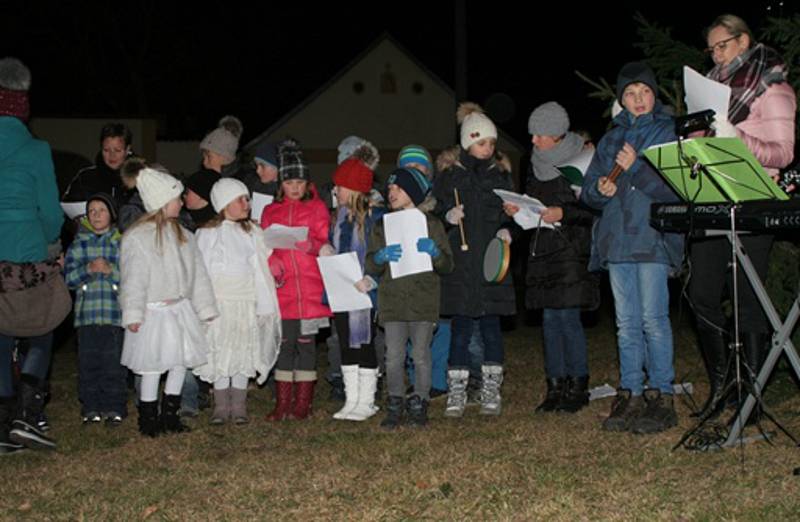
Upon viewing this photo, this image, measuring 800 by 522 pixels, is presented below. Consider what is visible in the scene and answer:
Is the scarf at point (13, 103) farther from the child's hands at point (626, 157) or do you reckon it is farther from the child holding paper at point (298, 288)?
the child's hands at point (626, 157)

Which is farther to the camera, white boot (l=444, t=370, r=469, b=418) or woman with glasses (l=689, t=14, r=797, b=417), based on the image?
white boot (l=444, t=370, r=469, b=418)

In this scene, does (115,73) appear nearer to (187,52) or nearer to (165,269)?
(187,52)

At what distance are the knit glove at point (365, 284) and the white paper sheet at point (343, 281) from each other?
0.05m

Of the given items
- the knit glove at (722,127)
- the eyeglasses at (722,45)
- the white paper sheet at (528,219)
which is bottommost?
the white paper sheet at (528,219)

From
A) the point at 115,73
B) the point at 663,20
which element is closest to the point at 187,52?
the point at 115,73

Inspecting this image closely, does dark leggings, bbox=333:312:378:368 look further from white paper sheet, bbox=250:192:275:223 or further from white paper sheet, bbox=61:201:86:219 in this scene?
white paper sheet, bbox=61:201:86:219

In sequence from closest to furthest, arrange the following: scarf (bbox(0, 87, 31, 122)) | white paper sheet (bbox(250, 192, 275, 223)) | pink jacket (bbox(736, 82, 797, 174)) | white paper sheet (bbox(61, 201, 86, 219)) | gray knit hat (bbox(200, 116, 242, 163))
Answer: pink jacket (bbox(736, 82, 797, 174)) < scarf (bbox(0, 87, 31, 122)) < white paper sheet (bbox(61, 201, 86, 219)) < white paper sheet (bbox(250, 192, 275, 223)) < gray knit hat (bbox(200, 116, 242, 163))

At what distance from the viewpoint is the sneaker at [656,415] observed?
21.9 ft

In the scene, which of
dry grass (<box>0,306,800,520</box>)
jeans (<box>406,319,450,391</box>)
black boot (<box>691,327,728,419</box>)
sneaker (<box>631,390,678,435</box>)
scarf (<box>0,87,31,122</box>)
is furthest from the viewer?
jeans (<box>406,319,450,391</box>)

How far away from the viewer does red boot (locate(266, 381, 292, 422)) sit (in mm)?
7957

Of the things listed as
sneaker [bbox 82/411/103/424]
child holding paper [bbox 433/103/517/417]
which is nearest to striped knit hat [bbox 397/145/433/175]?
child holding paper [bbox 433/103/517/417]

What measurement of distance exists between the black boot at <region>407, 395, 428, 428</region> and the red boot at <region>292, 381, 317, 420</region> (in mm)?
840

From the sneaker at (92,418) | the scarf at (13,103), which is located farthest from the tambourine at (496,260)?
the scarf at (13,103)

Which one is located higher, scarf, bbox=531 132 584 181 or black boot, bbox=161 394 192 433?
scarf, bbox=531 132 584 181
